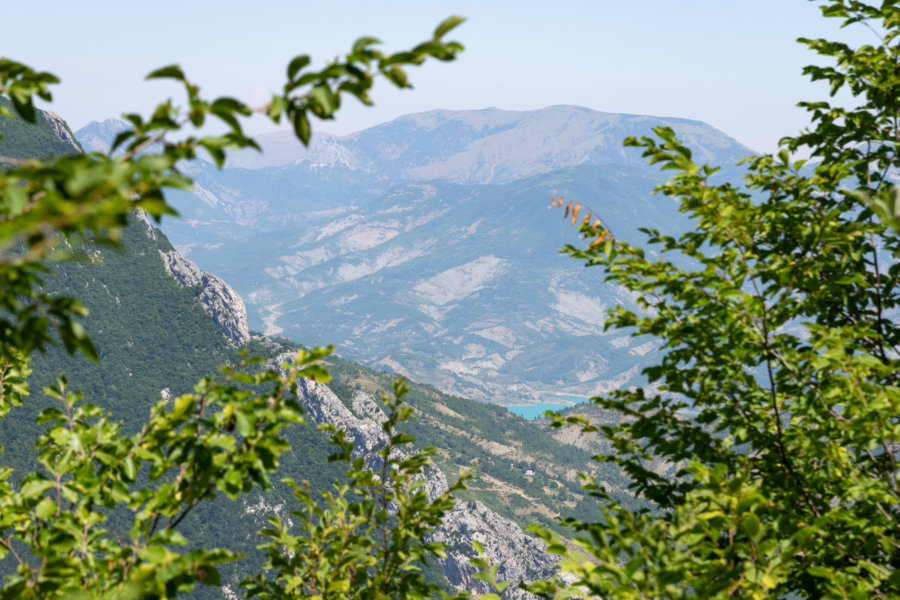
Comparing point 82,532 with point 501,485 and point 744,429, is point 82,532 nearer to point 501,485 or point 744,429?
point 744,429

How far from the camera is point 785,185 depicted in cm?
755

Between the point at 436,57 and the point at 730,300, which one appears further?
the point at 730,300

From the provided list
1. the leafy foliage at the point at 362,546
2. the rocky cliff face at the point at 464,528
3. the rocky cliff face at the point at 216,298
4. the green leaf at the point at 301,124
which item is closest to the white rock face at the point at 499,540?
the rocky cliff face at the point at 464,528

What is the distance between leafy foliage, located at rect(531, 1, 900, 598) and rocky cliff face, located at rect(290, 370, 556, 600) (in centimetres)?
12419

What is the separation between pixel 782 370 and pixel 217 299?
192776mm

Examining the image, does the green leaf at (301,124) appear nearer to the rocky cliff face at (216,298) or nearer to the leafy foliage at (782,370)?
the leafy foliage at (782,370)

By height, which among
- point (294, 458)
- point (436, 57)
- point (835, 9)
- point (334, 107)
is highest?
point (835, 9)

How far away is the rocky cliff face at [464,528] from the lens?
135125 millimetres

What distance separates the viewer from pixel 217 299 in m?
184

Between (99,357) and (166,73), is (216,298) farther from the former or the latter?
(99,357)

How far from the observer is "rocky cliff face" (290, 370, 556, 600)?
135125mm

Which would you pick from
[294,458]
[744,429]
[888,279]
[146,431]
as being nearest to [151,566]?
[146,431]

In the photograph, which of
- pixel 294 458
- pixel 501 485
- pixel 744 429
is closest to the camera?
pixel 744 429

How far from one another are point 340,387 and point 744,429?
165 metres
